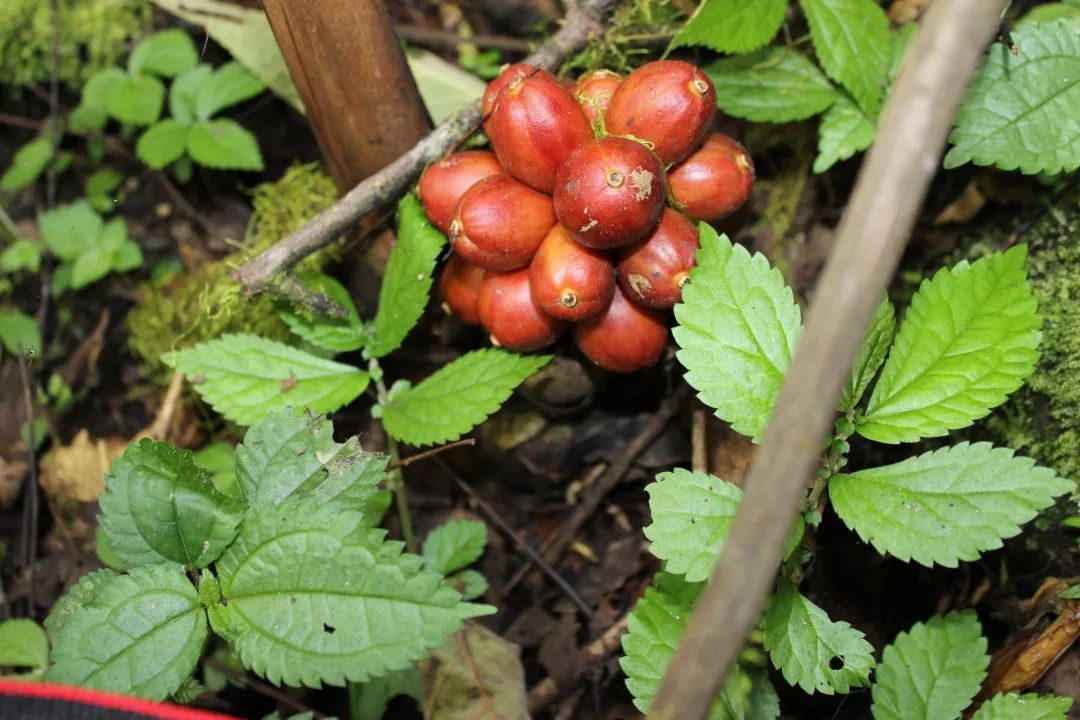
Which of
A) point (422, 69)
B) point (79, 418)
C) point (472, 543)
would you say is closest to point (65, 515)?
point (79, 418)

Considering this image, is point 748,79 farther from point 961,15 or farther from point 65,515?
point 65,515

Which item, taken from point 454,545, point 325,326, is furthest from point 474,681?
point 325,326

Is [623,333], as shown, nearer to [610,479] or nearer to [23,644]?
[610,479]

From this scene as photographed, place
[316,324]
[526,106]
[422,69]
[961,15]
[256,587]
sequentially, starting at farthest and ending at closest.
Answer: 1. [422,69]
2. [316,324]
3. [526,106]
4. [256,587]
5. [961,15]


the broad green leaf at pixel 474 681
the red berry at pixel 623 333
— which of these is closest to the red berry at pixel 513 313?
the red berry at pixel 623 333

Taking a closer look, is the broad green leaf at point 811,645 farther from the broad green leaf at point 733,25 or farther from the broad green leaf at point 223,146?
the broad green leaf at point 223,146

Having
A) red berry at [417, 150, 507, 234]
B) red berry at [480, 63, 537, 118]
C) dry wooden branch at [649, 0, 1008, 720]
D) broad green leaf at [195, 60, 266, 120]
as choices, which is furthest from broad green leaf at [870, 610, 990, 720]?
broad green leaf at [195, 60, 266, 120]
